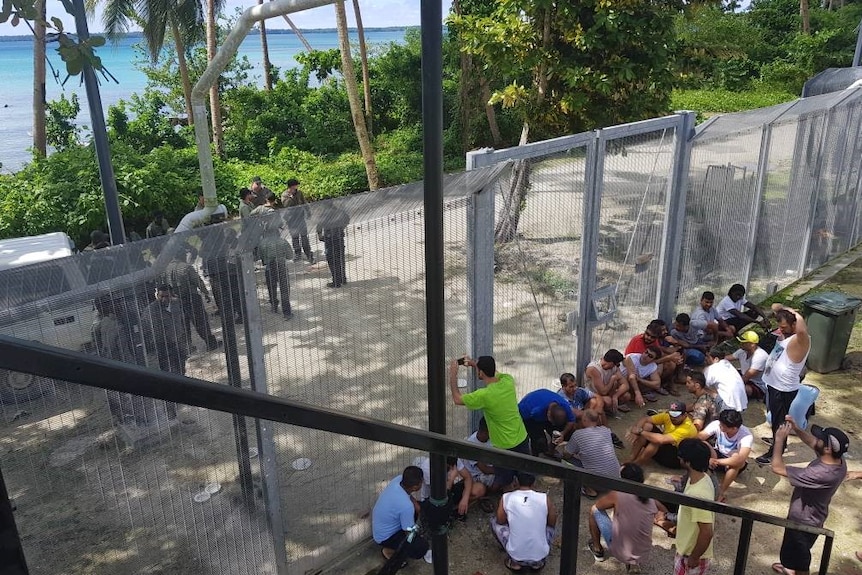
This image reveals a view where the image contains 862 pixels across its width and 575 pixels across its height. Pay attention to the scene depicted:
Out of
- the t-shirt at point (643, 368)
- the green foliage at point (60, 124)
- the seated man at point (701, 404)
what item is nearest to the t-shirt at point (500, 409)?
the seated man at point (701, 404)

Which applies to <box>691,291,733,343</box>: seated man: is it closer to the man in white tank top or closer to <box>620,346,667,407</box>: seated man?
<box>620,346,667,407</box>: seated man

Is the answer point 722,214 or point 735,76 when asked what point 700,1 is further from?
point 735,76

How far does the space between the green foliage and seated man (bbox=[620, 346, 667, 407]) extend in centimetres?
2121

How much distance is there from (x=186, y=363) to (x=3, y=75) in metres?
137

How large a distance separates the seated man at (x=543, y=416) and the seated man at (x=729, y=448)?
119cm

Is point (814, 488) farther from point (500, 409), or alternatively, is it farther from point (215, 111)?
point (215, 111)

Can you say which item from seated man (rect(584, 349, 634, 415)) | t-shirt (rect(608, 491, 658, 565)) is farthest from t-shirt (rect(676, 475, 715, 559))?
seated man (rect(584, 349, 634, 415))

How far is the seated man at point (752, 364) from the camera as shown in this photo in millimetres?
7070

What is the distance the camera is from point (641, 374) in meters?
7.27

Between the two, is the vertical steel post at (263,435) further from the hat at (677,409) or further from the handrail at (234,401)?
the hat at (677,409)

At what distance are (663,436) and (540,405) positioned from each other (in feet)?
3.58

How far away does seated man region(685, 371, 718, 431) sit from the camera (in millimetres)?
6352

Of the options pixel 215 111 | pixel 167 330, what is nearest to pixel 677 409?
pixel 167 330

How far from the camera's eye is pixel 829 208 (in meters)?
10.7
